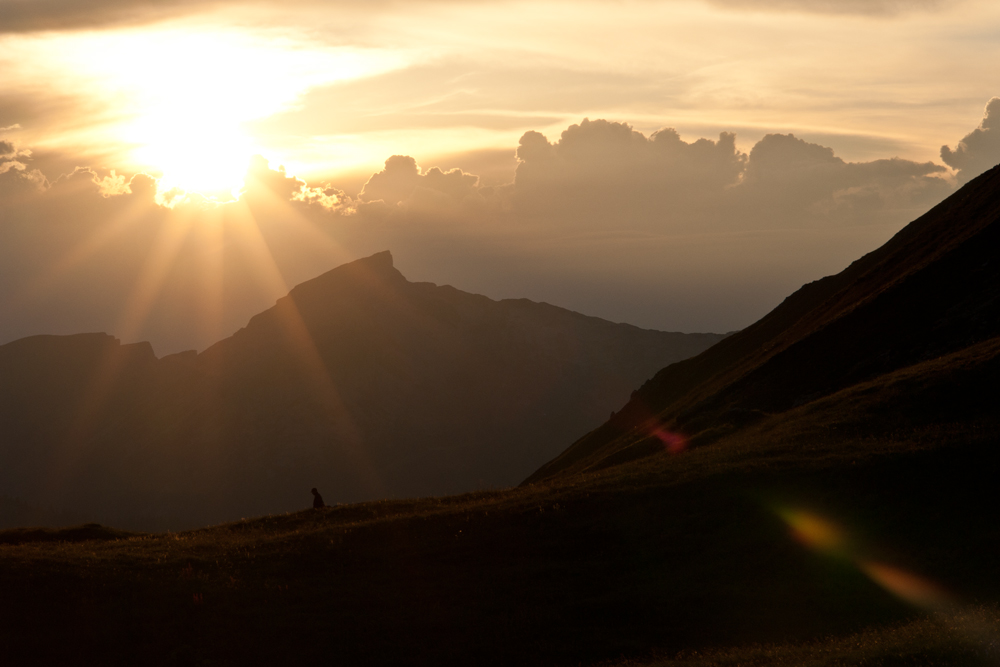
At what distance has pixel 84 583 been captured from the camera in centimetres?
2939

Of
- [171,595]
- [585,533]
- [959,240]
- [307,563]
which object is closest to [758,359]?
[959,240]

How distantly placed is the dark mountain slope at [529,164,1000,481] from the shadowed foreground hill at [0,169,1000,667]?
637 cm

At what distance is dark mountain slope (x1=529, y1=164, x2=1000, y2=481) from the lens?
50844 mm

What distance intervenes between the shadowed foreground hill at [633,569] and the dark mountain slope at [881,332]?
637 centimetres

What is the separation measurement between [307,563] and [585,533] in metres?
11.8

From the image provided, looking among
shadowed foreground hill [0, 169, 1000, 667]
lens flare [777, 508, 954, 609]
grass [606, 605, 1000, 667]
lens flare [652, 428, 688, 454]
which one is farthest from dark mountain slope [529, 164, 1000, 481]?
grass [606, 605, 1000, 667]

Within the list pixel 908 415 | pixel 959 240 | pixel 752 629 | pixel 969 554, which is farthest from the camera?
pixel 959 240

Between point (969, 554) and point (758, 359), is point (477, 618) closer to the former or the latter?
point (969, 554)

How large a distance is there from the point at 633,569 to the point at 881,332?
1444 inches

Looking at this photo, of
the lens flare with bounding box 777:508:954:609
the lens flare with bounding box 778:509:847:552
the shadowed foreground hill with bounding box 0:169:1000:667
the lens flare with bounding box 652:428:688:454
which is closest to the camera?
the lens flare with bounding box 777:508:954:609

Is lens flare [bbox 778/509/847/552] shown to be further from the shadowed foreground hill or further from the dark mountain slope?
the dark mountain slope

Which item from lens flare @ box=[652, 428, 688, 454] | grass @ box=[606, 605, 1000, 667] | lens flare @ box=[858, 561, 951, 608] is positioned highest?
lens flare @ box=[652, 428, 688, 454]

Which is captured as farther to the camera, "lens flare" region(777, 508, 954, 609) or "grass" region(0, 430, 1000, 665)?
"grass" region(0, 430, 1000, 665)

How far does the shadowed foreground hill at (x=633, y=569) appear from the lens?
23.7m
